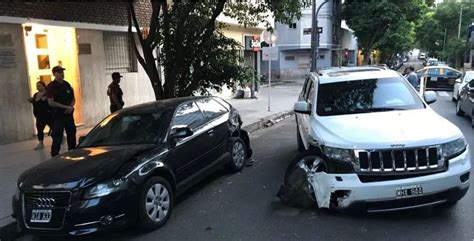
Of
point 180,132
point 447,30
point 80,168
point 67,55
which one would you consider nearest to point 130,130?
point 180,132

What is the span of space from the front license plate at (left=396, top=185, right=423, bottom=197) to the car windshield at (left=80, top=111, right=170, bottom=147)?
2.97 meters

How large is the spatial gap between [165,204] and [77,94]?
8.22 meters

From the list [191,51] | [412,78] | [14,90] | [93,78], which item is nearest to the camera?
[14,90]

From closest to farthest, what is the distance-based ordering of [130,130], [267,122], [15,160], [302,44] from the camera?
[130,130], [15,160], [267,122], [302,44]

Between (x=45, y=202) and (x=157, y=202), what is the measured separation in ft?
4.00

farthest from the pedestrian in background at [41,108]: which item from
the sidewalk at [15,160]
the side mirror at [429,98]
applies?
the side mirror at [429,98]

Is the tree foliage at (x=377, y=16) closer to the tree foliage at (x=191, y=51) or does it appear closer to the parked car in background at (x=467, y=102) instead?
the parked car in background at (x=467, y=102)

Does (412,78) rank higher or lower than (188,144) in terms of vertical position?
higher

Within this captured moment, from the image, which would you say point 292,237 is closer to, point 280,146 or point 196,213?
point 196,213

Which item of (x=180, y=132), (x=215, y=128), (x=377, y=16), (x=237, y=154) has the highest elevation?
(x=377, y=16)

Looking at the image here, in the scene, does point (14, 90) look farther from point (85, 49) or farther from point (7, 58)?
point (85, 49)

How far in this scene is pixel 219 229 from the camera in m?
5.18

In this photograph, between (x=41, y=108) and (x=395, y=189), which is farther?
(x=41, y=108)

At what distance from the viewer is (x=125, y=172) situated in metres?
5.04
